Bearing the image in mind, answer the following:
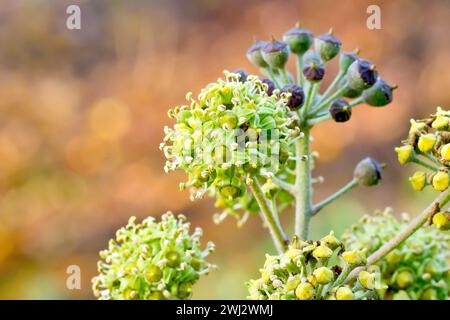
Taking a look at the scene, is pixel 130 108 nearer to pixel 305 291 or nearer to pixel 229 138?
pixel 229 138

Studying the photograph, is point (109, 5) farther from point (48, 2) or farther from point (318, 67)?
point (318, 67)

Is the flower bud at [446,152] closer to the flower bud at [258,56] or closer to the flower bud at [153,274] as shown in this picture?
the flower bud at [258,56]

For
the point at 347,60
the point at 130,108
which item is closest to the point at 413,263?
the point at 347,60

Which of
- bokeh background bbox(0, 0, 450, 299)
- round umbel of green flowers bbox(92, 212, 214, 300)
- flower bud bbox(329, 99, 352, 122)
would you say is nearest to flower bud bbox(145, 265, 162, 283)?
round umbel of green flowers bbox(92, 212, 214, 300)

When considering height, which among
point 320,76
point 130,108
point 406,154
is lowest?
point 406,154

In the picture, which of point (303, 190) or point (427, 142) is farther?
point (303, 190)

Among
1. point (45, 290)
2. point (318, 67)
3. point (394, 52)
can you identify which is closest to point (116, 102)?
point (45, 290)

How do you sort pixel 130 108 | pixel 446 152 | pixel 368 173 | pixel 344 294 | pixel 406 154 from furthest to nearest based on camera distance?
pixel 130 108
pixel 368 173
pixel 406 154
pixel 446 152
pixel 344 294
